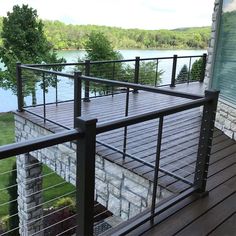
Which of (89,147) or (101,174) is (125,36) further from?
(89,147)

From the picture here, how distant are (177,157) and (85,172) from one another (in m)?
2.14

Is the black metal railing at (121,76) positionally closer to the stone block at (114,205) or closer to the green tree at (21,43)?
the green tree at (21,43)

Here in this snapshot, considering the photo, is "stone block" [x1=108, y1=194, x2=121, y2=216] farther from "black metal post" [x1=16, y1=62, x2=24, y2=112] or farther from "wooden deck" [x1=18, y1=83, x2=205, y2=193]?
"black metal post" [x1=16, y1=62, x2=24, y2=112]

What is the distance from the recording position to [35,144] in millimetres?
1457

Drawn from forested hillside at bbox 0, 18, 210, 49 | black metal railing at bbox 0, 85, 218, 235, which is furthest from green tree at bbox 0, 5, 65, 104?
black metal railing at bbox 0, 85, 218, 235

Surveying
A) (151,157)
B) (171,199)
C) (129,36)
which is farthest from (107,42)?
(171,199)

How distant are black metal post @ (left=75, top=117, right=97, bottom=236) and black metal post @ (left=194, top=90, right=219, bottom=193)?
121 cm

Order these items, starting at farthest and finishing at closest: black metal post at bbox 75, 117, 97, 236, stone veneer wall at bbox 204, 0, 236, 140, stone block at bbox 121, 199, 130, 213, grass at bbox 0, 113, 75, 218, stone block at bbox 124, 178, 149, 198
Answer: grass at bbox 0, 113, 75, 218
stone veneer wall at bbox 204, 0, 236, 140
stone block at bbox 121, 199, 130, 213
stone block at bbox 124, 178, 149, 198
black metal post at bbox 75, 117, 97, 236

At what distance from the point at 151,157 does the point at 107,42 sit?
10.5 m

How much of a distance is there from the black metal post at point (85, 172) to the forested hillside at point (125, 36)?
10.7m

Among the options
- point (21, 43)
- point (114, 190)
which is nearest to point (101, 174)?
point (114, 190)

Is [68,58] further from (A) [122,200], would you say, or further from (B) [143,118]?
(B) [143,118]

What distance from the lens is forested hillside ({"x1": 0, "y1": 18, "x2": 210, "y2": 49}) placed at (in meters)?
12.5

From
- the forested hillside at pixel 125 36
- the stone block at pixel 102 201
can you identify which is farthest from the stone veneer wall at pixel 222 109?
the forested hillside at pixel 125 36
